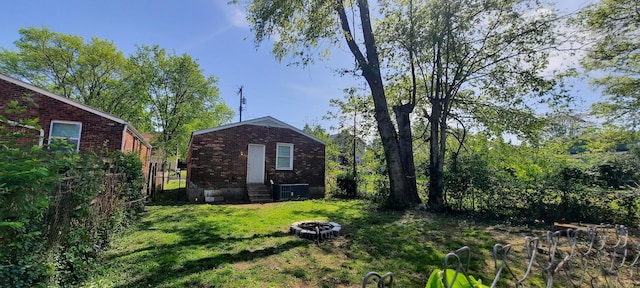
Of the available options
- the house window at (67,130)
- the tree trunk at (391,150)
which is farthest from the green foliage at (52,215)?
Answer: the tree trunk at (391,150)

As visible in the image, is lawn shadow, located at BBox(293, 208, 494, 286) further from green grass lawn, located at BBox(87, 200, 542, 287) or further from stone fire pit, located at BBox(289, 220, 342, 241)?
stone fire pit, located at BBox(289, 220, 342, 241)

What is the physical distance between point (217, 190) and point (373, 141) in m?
7.94

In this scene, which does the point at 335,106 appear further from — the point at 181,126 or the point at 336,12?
the point at 181,126

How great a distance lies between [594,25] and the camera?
8.53 m

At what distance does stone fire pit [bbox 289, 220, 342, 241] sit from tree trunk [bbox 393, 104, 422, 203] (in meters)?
4.80

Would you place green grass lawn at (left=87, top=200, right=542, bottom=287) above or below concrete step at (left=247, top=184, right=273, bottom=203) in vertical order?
below

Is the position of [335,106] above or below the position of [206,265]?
above

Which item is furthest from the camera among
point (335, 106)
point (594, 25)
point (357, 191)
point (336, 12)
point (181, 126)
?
point (181, 126)

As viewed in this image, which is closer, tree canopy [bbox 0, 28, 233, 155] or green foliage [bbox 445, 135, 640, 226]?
green foliage [bbox 445, 135, 640, 226]

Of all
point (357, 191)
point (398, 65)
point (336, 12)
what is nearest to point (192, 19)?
point (336, 12)

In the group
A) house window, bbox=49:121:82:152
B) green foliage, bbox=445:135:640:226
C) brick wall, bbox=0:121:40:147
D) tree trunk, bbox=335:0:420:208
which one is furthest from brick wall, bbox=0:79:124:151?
green foliage, bbox=445:135:640:226

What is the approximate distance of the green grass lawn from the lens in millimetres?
3779

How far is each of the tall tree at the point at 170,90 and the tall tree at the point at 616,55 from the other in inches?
942

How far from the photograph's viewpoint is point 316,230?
231 inches
